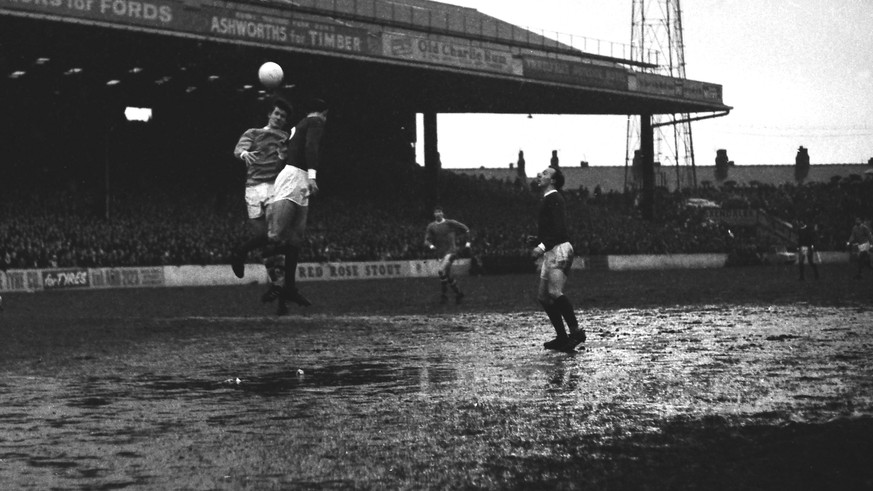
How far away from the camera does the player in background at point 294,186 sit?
13.1 m

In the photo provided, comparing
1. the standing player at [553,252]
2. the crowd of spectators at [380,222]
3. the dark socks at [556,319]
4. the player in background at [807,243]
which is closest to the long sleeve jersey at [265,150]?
the standing player at [553,252]

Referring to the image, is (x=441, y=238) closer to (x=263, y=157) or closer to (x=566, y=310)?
(x=263, y=157)

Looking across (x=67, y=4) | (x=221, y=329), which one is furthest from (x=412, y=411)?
(x=67, y=4)

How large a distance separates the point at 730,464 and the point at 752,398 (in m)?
2.10

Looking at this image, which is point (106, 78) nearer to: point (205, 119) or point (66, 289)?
point (205, 119)

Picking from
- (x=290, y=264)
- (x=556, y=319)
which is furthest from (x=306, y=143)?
(x=556, y=319)

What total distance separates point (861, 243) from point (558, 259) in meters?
24.2

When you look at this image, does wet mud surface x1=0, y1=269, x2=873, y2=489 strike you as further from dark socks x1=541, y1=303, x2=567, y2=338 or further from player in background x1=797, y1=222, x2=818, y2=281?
player in background x1=797, y1=222, x2=818, y2=281

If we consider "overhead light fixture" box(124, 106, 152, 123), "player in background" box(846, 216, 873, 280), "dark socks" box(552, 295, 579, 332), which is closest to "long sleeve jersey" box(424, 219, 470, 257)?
"player in background" box(846, 216, 873, 280)

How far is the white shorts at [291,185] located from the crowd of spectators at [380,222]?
21.6 meters

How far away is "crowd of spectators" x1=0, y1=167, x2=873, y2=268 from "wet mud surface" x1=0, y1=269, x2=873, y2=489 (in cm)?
2239

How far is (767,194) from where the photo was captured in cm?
7212

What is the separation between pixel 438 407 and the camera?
21.8 ft

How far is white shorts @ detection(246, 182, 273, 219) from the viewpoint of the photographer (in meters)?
13.5
